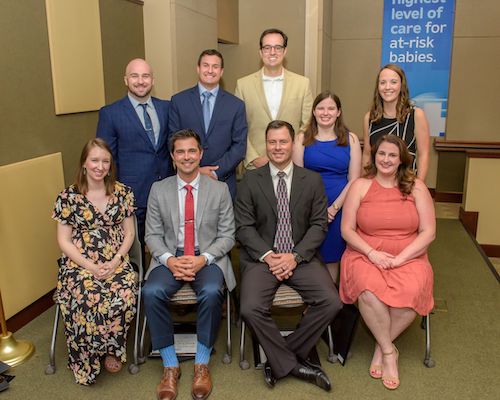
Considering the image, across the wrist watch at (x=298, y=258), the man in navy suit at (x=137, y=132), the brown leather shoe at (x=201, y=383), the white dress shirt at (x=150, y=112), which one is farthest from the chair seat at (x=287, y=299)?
the white dress shirt at (x=150, y=112)

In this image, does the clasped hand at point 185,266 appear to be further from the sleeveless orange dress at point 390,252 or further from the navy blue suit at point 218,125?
the sleeveless orange dress at point 390,252

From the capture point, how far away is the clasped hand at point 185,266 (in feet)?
9.46

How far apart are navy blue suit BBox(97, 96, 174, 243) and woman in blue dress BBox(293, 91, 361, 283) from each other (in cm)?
96

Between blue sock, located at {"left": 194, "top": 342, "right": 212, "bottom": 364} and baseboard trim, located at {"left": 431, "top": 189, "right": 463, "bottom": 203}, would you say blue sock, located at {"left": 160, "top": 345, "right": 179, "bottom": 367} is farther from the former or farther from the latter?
baseboard trim, located at {"left": 431, "top": 189, "right": 463, "bottom": 203}

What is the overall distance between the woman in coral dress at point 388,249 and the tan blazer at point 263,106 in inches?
28.3

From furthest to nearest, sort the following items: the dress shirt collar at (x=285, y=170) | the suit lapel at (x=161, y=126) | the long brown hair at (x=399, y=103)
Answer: the suit lapel at (x=161, y=126) → the long brown hair at (x=399, y=103) → the dress shirt collar at (x=285, y=170)

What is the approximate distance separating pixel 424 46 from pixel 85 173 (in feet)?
18.7

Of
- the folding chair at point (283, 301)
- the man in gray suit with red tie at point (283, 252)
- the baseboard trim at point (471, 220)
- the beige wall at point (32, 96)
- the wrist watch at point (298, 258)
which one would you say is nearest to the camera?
the man in gray suit with red tie at point (283, 252)

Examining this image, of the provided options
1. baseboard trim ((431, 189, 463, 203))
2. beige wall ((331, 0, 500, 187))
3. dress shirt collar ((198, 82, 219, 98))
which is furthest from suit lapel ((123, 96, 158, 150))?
baseboard trim ((431, 189, 463, 203))

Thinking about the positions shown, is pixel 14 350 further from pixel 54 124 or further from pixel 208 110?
pixel 208 110

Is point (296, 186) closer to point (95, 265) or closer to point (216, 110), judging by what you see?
point (216, 110)

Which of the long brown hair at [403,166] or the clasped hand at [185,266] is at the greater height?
the long brown hair at [403,166]

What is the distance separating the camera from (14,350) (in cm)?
311

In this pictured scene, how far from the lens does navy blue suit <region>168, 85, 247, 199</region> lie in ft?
11.1
